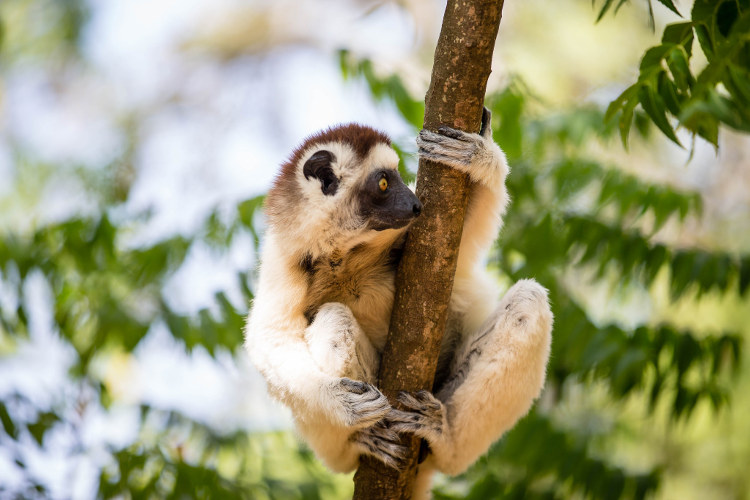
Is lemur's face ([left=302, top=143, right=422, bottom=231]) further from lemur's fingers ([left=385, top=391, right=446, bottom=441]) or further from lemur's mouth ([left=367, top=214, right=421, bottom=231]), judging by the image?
lemur's fingers ([left=385, top=391, right=446, bottom=441])

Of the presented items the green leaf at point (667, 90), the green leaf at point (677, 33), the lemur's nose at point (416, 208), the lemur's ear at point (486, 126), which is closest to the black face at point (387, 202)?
the lemur's nose at point (416, 208)

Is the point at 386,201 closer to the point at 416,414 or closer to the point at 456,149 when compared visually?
the point at 456,149

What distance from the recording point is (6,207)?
937cm

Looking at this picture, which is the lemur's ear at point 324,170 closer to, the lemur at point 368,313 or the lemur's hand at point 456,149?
the lemur at point 368,313

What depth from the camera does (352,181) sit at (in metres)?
4.07

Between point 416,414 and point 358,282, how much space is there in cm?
96

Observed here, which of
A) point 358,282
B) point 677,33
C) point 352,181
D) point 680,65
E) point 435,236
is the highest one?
point 677,33

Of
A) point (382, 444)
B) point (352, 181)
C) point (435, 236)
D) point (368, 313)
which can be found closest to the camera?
point (435, 236)

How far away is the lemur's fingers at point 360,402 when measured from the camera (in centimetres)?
347

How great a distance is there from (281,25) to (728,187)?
→ 28.6 feet

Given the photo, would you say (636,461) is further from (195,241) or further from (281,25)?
(281,25)

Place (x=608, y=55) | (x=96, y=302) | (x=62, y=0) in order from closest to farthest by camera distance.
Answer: (x=96, y=302)
(x=62, y=0)
(x=608, y=55)

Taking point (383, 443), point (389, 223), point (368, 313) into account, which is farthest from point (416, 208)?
point (383, 443)

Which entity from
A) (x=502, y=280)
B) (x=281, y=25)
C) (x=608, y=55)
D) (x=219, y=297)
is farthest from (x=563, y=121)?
(x=281, y=25)
